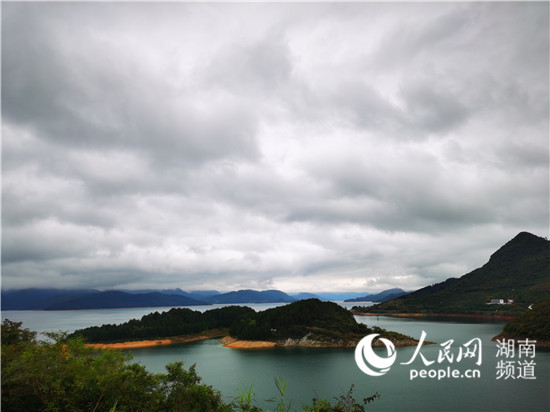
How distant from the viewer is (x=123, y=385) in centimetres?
1748

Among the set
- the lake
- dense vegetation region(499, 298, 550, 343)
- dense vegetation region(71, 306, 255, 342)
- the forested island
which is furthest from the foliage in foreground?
dense vegetation region(71, 306, 255, 342)

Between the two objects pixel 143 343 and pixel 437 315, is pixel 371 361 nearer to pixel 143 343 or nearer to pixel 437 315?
pixel 143 343

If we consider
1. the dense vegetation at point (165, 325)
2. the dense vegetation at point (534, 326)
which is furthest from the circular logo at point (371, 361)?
the dense vegetation at point (165, 325)

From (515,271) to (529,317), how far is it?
130142 mm


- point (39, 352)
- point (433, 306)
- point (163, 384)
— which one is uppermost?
point (39, 352)

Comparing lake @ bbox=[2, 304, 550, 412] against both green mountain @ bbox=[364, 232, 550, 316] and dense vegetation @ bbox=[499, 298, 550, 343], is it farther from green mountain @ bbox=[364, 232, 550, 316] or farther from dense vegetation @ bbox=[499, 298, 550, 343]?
green mountain @ bbox=[364, 232, 550, 316]

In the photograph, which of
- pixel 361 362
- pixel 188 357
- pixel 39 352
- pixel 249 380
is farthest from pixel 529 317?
pixel 39 352

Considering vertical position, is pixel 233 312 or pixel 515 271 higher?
pixel 515 271

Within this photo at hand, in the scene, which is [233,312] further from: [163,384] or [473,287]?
[473,287]

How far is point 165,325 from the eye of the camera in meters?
93.8

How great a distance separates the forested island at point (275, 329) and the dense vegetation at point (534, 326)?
1971cm

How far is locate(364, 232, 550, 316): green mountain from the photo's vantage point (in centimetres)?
13300

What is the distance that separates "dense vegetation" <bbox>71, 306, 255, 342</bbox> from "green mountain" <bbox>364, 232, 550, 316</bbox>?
94976 mm

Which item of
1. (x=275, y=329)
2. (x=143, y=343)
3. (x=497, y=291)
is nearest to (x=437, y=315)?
(x=497, y=291)
